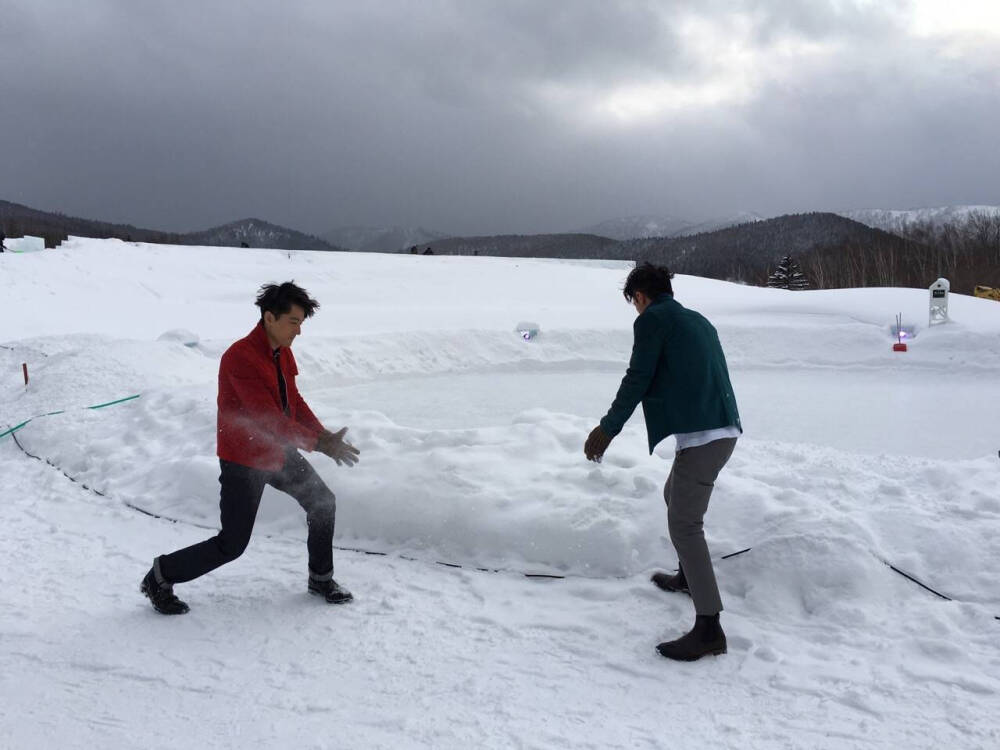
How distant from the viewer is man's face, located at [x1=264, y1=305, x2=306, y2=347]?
335 cm

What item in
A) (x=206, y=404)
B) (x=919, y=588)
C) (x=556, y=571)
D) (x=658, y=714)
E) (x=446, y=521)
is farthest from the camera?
(x=206, y=404)

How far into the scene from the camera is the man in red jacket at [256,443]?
3320 millimetres

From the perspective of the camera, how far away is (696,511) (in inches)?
124

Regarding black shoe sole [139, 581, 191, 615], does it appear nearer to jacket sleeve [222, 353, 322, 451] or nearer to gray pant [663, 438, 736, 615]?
jacket sleeve [222, 353, 322, 451]

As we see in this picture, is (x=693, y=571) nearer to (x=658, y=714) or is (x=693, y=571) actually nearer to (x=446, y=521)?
(x=658, y=714)

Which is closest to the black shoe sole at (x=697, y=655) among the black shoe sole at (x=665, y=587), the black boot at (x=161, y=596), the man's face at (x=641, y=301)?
the black shoe sole at (x=665, y=587)

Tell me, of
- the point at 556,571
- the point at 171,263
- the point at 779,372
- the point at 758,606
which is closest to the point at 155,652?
the point at 556,571

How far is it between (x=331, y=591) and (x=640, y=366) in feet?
6.76

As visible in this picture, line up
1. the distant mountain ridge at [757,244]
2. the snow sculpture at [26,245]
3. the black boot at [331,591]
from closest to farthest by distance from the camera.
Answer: the black boot at [331,591] → the snow sculpture at [26,245] → the distant mountain ridge at [757,244]

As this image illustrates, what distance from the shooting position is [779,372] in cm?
1472

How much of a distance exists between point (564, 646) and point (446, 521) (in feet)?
4.66

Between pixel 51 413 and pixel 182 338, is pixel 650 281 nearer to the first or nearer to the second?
pixel 51 413

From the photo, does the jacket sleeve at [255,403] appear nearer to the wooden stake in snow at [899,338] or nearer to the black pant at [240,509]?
the black pant at [240,509]

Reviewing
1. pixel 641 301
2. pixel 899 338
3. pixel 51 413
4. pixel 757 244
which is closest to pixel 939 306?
pixel 899 338
